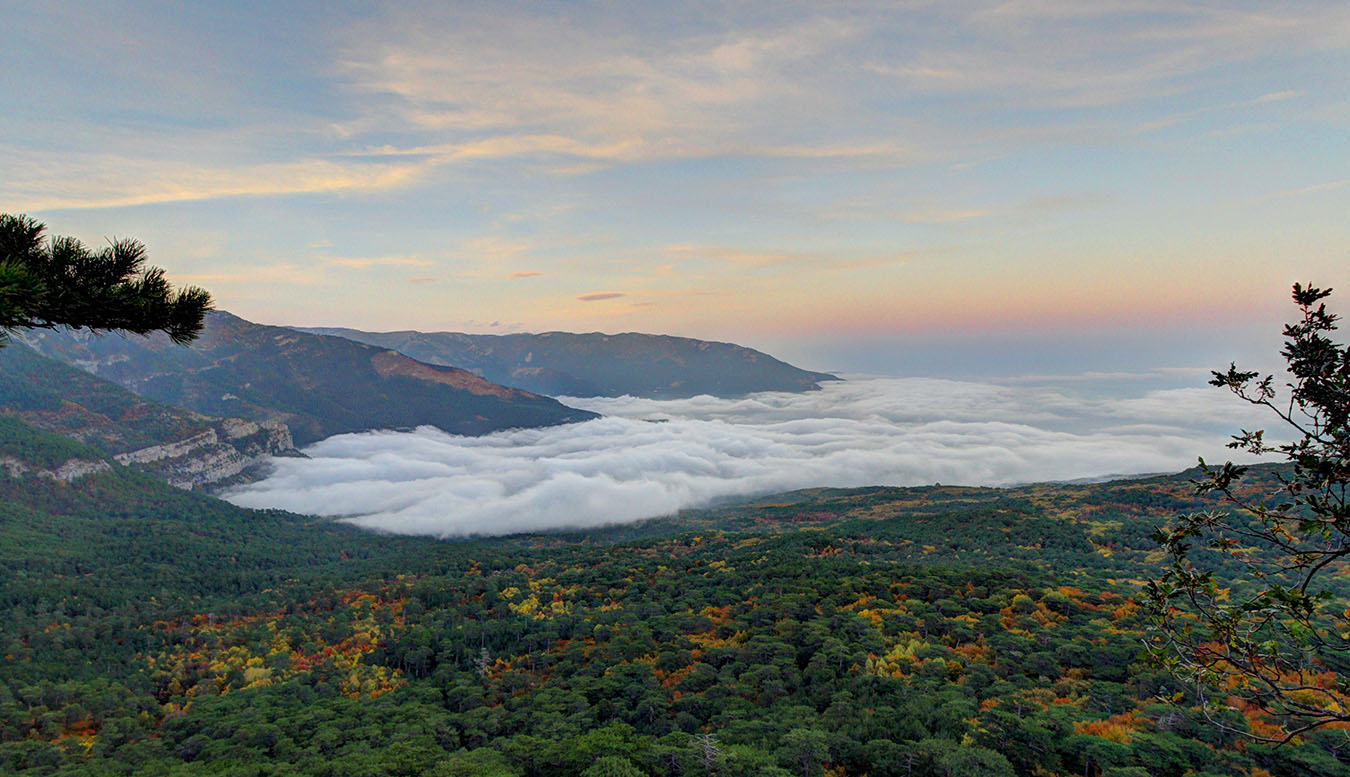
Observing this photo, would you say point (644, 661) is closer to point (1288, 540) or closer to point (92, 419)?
point (1288, 540)

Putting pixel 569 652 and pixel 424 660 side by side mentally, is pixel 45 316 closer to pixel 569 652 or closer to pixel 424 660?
pixel 569 652

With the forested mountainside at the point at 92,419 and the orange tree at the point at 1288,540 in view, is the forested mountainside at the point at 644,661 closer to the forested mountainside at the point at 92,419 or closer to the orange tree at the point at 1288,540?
the orange tree at the point at 1288,540

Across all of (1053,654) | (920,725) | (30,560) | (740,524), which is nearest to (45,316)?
(920,725)

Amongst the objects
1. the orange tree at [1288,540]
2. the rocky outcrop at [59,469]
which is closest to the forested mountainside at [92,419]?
the rocky outcrop at [59,469]

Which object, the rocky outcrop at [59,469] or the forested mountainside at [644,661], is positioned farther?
the rocky outcrop at [59,469]

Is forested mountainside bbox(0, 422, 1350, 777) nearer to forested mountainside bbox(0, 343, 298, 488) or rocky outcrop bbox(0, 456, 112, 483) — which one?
rocky outcrop bbox(0, 456, 112, 483)

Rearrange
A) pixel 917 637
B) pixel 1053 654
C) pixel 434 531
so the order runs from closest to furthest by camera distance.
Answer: pixel 1053 654 < pixel 917 637 < pixel 434 531

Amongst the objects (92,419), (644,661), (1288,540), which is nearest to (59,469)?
(92,419)

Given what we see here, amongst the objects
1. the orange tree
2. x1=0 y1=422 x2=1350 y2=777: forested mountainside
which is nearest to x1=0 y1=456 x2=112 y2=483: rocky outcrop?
x1=0 y1=422 x2=1350 y2=777: forested mountainside

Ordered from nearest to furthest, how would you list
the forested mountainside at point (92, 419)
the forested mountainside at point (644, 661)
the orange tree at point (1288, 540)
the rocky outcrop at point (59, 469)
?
the orange tree at point (1288, 540) → the forested mountainside at point (644, 661) → the rocky outcrop at point (59, 469) → the forested mountainside at point (92, 419)
